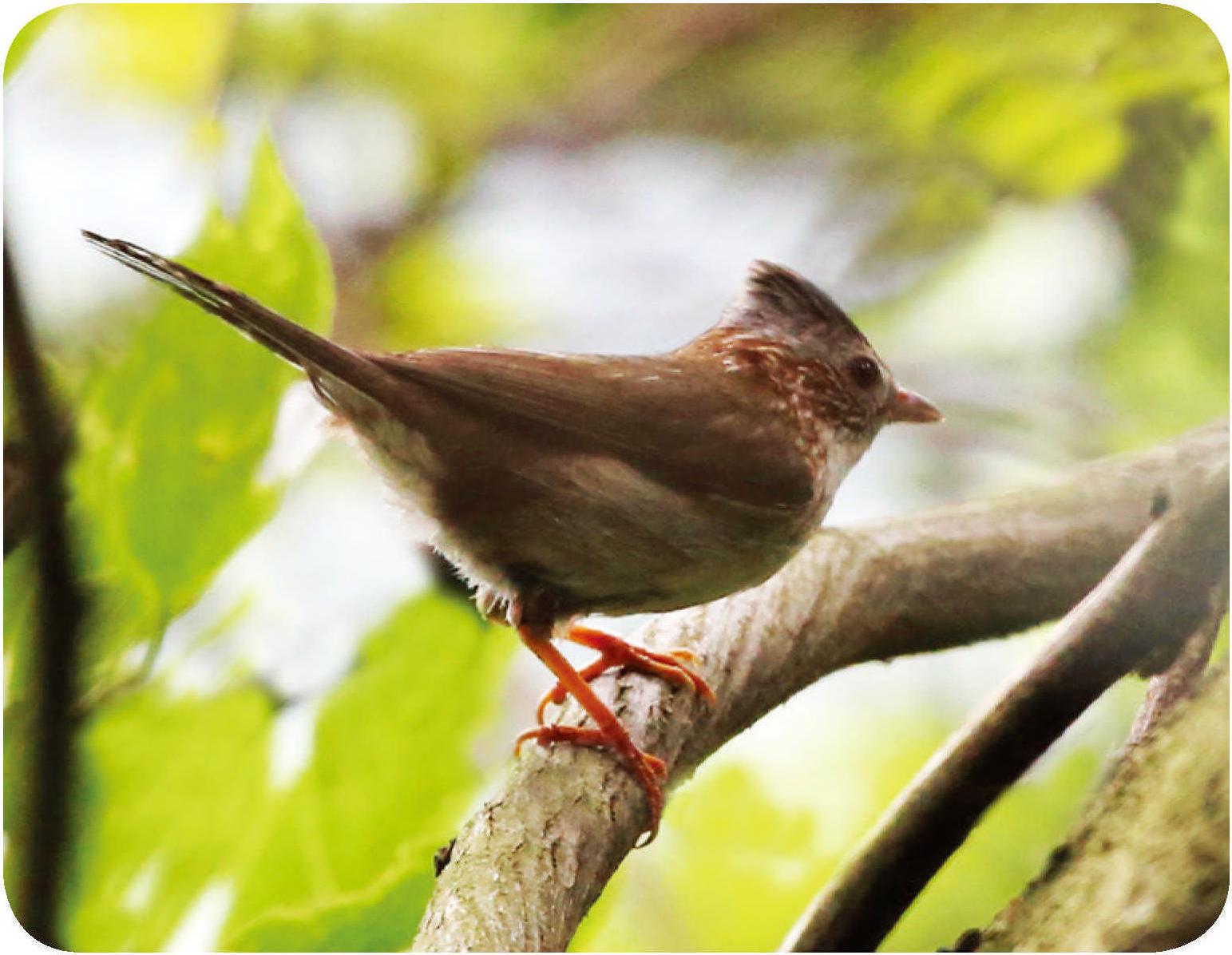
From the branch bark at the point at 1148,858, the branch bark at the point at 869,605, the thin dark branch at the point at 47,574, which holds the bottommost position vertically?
the branch bark at the point at 1148,858

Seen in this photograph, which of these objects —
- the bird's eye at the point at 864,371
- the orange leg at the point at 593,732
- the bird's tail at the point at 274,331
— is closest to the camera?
the bird's tail at the point at 274,331

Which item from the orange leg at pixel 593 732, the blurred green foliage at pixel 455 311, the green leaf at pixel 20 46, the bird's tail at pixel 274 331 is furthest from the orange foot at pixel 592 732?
the green leaf at pixel 20 46

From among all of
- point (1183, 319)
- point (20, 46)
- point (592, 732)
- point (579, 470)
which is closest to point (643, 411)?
point (579, 470)

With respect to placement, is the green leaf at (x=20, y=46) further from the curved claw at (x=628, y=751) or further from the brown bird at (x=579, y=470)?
the curved claw at (x=628, y=751)

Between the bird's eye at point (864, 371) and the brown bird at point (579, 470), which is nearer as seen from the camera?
the brown bird at point (579, 470)

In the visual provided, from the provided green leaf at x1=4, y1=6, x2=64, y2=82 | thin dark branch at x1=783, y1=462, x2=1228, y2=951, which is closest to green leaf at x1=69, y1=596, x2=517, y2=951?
thin dark branch at x1=783, y1=462, x2=1228, y2=951

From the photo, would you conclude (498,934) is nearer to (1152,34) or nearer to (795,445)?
(795,445)

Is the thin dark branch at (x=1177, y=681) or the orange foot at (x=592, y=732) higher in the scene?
the orange foot at (x=592, y=732)
